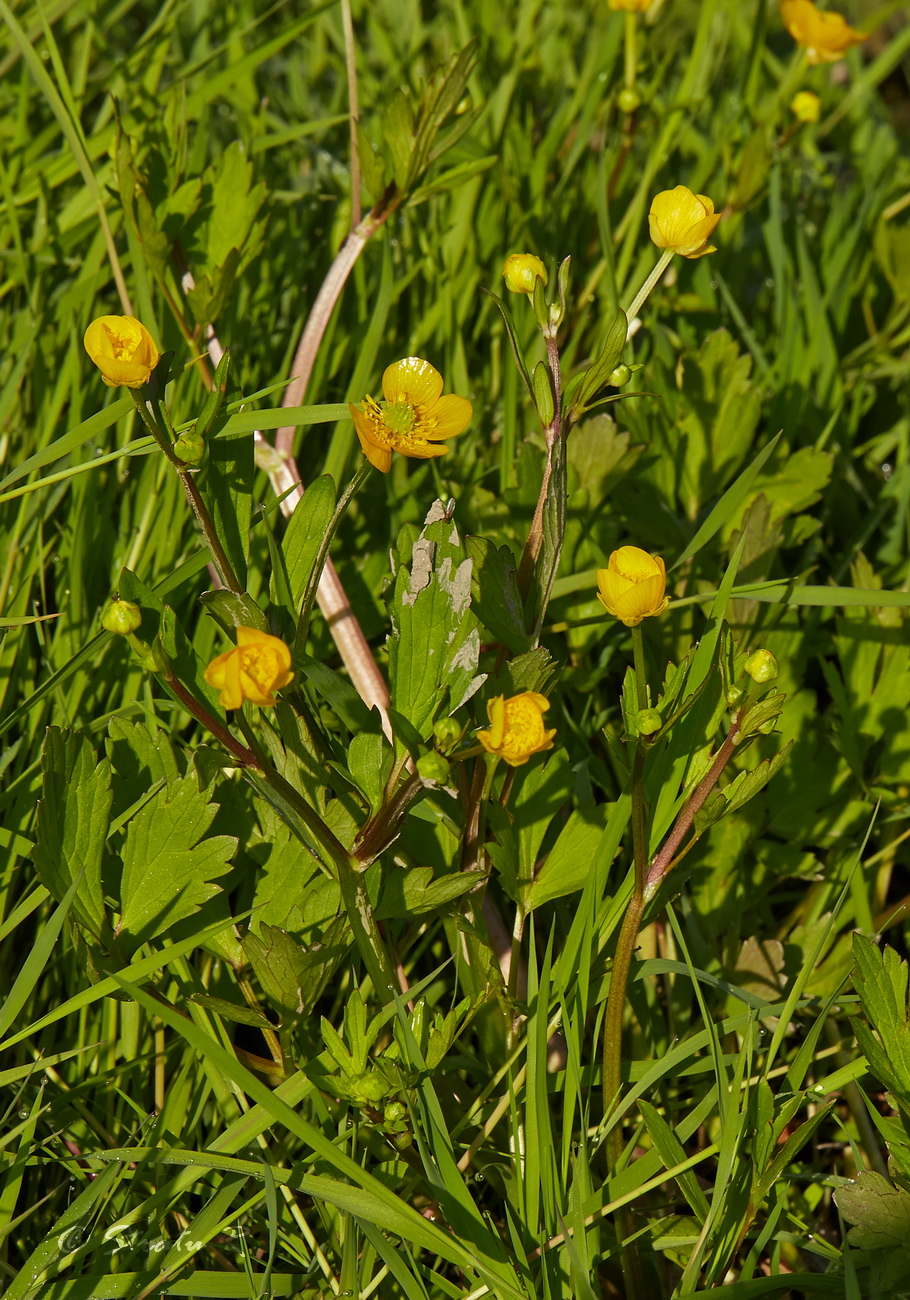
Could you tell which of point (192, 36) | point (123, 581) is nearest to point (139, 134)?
point (192, 36)

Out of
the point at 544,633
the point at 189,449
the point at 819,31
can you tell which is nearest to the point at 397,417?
the point at 189,449

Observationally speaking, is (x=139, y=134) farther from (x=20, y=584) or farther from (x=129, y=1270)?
(x=129, y=1270)

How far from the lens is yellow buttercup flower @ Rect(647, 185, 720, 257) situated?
108cm

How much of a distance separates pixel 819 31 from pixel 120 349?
5.91 feet

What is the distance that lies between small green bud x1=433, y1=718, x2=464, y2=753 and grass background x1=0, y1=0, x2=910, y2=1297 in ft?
0.87

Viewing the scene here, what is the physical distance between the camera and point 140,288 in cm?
163

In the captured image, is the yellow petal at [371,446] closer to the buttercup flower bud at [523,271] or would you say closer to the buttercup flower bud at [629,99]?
the buttercup flower bud at [523,271]

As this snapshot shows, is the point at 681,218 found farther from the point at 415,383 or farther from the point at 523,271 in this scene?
the point at 415,383

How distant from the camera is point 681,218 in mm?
1088

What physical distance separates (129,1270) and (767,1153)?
66cm

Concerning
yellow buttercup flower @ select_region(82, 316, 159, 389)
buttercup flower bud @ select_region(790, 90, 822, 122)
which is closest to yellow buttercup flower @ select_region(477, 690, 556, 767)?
yellow buttercup flower @ select_region(82, 316, 159, 389)

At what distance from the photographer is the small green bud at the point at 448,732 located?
0.96 m

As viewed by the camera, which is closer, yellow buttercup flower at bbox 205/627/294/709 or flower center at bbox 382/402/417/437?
yellow buttercup flower at bbox 205/627/294/709

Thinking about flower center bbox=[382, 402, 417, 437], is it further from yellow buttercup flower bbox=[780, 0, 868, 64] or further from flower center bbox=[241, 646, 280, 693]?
yellow buttercup flower bbox=[780, 0, 868, 64]
